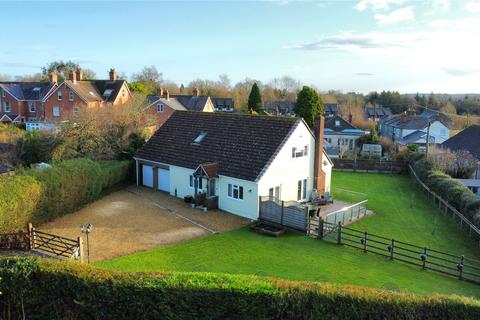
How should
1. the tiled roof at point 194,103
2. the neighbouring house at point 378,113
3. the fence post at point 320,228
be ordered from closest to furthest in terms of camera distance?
the fence post at point 320,228, the tiled roof at point 194,103, the neighbouring house at point 378,113

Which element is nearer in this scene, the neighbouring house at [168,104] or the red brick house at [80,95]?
the red brick house at [80,95]

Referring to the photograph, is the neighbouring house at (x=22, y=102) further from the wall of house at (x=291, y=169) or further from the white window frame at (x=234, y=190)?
the wall of house at (x=291, y=169)

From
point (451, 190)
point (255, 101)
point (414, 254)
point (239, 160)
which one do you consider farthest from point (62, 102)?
point (414, 254)

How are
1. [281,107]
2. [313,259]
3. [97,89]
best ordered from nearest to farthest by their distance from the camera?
1. [313,259]
2. [97,89]
3. [281,107]

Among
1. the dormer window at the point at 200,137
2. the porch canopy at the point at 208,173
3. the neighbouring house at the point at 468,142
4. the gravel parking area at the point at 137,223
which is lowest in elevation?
the gravel parking area at the point at 137,223

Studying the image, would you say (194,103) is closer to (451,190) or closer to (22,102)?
(22,102)

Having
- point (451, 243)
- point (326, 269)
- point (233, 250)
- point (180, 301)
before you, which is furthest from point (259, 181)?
point (180, 301)

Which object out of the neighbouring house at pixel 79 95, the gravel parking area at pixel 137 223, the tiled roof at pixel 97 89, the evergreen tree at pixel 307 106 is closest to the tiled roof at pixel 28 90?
the neighbouring house at pixel 79 95
